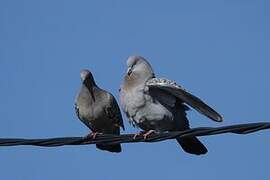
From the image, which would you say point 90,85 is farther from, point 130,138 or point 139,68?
point 130,138

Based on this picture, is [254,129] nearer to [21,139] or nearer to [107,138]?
[107,138]

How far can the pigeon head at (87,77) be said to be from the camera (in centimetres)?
1196

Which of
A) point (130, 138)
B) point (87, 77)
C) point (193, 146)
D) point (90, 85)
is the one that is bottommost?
point (130, 138)

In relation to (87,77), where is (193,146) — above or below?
below

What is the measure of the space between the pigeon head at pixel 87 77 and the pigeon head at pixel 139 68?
974 millimetres

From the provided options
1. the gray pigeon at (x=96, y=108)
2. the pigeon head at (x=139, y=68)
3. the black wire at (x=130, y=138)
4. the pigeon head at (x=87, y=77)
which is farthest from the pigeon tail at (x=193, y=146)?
the pigeon head at (x=87, y=77)

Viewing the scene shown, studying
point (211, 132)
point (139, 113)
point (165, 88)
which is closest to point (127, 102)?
point (139, 113)

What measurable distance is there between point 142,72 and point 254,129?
13.0ft

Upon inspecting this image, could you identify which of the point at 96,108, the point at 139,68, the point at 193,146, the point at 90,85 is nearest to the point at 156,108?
the point at 193,146

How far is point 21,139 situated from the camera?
7.74 m

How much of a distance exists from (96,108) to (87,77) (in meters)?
0.52

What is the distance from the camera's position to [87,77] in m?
Result: 12.0

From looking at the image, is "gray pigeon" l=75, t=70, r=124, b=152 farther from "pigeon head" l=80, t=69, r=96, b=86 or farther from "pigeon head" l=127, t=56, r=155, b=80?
"pigeon head" l=127, t=56, r=155, b=80

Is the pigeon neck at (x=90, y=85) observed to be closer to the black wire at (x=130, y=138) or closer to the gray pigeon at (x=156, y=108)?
the gray pigeon at (x=156, y=108)
